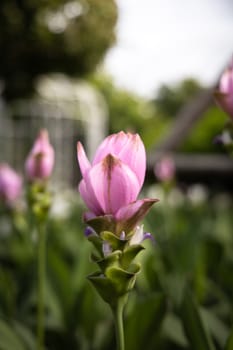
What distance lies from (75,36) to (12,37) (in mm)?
1052

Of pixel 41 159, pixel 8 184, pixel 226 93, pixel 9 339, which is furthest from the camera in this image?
pixel 8 184

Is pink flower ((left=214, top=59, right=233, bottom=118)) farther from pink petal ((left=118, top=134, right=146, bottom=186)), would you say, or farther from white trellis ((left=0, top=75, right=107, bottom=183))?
white trellis ((left=0, top=75, right=107, bottom=183))

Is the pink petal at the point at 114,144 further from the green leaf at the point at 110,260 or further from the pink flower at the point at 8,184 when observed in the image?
the pink flower at the point at 8,184

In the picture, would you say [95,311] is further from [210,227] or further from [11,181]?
[210,227]

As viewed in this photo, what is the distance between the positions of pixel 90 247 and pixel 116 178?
717 mm

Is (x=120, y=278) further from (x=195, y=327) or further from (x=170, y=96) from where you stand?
(x=170, y=96)

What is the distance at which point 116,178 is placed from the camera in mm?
459

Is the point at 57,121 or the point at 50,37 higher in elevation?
the point at 50,37

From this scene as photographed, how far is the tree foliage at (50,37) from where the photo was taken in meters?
9.56

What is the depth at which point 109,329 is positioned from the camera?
805 mm

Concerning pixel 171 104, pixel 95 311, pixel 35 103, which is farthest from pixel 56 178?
pixel 171 104

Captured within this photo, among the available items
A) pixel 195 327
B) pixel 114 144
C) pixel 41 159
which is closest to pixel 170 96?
pixel 41 159

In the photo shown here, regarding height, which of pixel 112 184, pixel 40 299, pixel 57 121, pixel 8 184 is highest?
pixel 112 184

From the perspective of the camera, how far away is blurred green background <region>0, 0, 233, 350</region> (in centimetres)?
76
